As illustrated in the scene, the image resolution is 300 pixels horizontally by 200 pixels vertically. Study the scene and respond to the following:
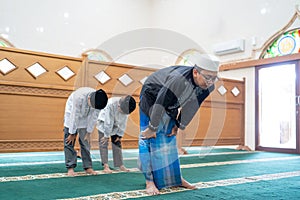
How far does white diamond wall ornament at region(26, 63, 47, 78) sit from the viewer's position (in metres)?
3.68

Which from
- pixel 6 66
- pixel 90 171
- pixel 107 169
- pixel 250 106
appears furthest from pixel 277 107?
pixel 6 66

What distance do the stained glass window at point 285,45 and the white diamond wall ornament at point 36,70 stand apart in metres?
3.75

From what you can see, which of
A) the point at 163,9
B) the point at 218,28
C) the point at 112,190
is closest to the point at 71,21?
the point at 163,9

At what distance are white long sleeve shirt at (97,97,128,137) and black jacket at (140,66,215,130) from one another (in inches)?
24.5

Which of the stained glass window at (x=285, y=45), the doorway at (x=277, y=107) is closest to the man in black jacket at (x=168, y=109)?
the doorway at (x=277, y=107)

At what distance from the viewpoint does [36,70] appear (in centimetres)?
372

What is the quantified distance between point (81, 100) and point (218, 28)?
15.8ft

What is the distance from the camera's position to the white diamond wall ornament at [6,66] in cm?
352

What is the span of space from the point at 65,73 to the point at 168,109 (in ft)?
7.75

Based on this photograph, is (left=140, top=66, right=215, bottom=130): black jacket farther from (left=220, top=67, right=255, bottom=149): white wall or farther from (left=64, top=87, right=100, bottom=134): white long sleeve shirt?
(left=220, top=67, right=255, bottom=149): white wall

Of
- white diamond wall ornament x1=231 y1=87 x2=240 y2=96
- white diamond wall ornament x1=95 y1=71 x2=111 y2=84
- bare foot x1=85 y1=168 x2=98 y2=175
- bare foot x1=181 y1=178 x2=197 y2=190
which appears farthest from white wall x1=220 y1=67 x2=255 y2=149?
bare foot x1=181 y1=178 x2=197 y2=190

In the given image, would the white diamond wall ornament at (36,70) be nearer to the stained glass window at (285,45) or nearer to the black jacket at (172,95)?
the black jacket at (172,95)

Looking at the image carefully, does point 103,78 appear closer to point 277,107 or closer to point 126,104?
point 126,104

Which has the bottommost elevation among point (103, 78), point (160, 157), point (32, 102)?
point (160, 157)
